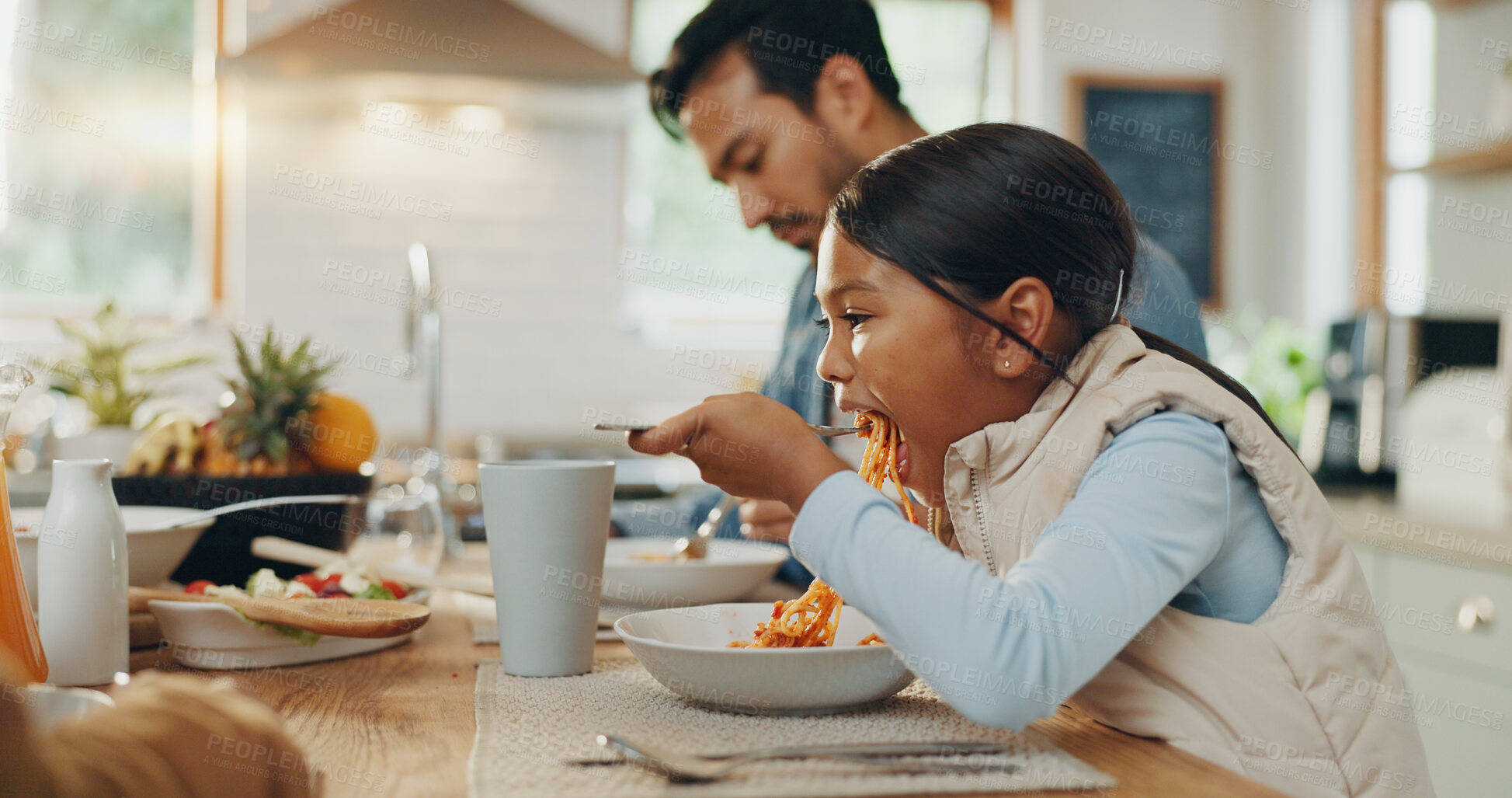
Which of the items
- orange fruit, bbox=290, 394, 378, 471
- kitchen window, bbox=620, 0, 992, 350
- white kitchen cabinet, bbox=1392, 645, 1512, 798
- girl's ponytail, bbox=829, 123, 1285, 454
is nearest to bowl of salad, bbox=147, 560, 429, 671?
orange fruit, bbox=290, 394, 378, 471

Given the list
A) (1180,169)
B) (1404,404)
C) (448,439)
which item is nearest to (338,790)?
(1404,404)

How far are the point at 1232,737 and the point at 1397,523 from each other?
1.75 metres

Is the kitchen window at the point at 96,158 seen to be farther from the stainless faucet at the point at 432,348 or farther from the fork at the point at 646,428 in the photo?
the fork at the point at 646,428

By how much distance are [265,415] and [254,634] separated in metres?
0.41

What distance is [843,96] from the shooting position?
71.9 inches

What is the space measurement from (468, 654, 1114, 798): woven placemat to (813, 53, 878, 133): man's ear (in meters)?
1.09

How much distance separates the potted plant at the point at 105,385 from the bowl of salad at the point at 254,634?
2.51 feet

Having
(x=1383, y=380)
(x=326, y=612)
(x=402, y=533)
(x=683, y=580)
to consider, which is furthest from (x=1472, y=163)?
(x=326, y=612)

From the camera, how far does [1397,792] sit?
91cm

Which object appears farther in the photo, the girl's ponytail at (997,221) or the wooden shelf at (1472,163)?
the wooden shelf at (1472,163)

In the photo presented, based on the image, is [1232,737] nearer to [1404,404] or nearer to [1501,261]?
[1404,404]

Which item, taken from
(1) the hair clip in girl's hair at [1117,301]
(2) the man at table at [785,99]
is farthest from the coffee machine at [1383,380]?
(1) the hair clip in girl's hair at [1117,301]

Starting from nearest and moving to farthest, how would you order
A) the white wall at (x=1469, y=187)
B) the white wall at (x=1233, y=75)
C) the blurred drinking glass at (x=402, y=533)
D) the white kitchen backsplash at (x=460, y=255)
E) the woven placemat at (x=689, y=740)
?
the woven placemat at (x=689, y=740)
the blurred drinking glass at (x=402, y=533)
the white wall at (x=1469, y=187)
the white kitchen backsplash at (x=460, y=255)
the white wall at (x=1233, y=75)

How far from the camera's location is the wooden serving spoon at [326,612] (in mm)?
926
